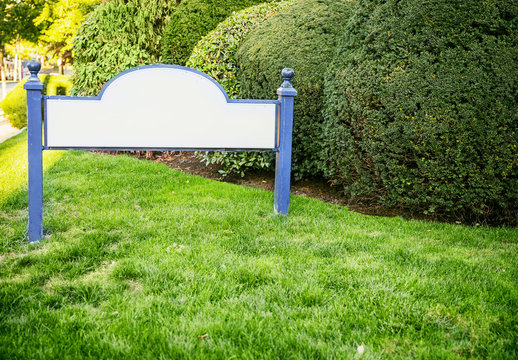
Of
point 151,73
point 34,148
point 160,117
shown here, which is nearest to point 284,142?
point 160,117

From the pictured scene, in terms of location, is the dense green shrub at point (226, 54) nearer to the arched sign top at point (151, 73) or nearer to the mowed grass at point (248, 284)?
the mowed grass at point (248, 284)

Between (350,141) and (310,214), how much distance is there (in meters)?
0.85

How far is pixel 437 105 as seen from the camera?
4.24 m

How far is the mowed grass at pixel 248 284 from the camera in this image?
2.42m

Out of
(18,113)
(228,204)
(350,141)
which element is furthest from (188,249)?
(18,113)

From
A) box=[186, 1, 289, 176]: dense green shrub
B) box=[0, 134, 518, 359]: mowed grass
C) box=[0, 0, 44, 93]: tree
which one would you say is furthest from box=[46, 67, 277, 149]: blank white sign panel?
box=[0, 0, 44, 93]: tree

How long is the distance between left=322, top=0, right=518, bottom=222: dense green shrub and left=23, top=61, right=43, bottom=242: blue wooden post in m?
2.85

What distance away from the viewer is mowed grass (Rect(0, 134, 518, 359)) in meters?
2.42

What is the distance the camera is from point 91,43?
353 inches

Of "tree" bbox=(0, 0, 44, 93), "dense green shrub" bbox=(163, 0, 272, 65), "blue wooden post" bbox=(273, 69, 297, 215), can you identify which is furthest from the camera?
"tree" bbox=(0, 0, 44, 93)

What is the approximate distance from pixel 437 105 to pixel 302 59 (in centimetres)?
190

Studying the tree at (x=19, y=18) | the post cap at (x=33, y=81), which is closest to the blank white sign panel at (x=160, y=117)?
the post cap at (x=33, y=81)

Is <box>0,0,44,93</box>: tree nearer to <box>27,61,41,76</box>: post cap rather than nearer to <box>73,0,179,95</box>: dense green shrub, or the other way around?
<box>73,0,179,95</box>: dense green shrub

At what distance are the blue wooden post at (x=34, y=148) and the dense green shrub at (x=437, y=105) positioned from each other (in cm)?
285
